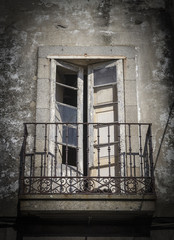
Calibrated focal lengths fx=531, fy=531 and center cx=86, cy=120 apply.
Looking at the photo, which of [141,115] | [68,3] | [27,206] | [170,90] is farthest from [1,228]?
[68,3]

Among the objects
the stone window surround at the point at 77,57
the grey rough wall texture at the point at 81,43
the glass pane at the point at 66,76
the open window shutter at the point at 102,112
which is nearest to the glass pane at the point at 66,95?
the glass pane at the point at 66,76

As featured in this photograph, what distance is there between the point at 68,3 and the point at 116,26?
38.4 inches

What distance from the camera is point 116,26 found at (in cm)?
927

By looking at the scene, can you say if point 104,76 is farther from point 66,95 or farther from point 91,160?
point 91,160

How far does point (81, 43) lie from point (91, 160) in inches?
81.3

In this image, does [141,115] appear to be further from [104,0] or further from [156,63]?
[104,0]

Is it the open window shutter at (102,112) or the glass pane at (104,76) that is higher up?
the glass pane at (104,76)

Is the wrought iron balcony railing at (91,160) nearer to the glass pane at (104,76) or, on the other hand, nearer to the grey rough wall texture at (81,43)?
the grey rough wall texture at (81,43)

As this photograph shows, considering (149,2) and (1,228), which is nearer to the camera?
(1,228)

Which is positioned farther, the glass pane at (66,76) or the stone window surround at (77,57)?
the glass pane at (66,76)

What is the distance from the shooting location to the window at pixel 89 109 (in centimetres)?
851

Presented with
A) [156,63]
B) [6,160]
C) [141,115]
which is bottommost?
[6,160]

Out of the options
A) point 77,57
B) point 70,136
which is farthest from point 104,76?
point 70,136

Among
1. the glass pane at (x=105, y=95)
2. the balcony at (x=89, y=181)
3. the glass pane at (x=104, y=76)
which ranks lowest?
the balcony at (x=89, y=181)
